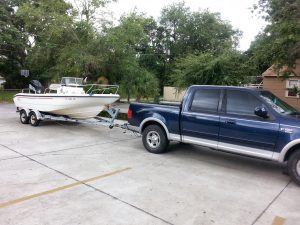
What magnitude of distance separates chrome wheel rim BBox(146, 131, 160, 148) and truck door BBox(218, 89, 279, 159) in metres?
1.76

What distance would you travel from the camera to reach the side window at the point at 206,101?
6719mm

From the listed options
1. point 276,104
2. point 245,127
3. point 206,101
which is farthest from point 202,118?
point 276,104

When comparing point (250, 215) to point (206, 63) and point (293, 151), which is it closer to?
point (293, 151)

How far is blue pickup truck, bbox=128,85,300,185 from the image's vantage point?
566 centimetres

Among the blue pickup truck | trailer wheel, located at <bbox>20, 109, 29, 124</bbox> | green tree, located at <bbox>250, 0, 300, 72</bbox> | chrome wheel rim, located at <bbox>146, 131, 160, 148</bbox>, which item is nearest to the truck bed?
the blue pickup truck

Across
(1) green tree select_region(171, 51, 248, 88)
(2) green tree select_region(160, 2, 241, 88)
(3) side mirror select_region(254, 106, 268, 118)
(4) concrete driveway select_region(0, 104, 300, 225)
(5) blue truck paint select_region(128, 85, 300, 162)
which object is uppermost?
(2) green tree select_region(160, 2, 241, 88)

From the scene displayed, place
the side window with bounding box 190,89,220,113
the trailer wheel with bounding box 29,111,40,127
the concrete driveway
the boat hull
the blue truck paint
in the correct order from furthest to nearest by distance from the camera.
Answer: the trailer wheel with bounding box 29,111,40,127, the boat hull, the side window with bounding box 190,89,220,113, the blue truck paint, the concrete driveway

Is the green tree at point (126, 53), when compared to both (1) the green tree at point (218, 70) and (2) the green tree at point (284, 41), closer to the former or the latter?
(1) the green tree at point (218, 70)

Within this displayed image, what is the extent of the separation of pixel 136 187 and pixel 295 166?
312 centimetres

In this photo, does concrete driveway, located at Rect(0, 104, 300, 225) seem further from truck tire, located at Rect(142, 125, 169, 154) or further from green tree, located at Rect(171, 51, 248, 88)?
green tree, located at Rect(171, 51, 248, 88)

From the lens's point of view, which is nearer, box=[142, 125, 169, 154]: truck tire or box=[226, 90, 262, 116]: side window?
box=[226, 90, 262, 116]: side window

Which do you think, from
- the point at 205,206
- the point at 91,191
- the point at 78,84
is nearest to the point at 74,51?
the point at 78,84

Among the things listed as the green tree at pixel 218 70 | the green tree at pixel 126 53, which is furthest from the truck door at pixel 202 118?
the green tree at pixel 126 53

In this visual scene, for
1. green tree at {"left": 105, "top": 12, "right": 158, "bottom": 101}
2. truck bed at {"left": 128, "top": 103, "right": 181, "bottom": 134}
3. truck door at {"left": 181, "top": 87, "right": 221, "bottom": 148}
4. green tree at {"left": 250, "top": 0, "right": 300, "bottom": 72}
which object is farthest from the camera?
green tree at {"left": 105, "top": 12, "right": 158, "bottom": 101}
